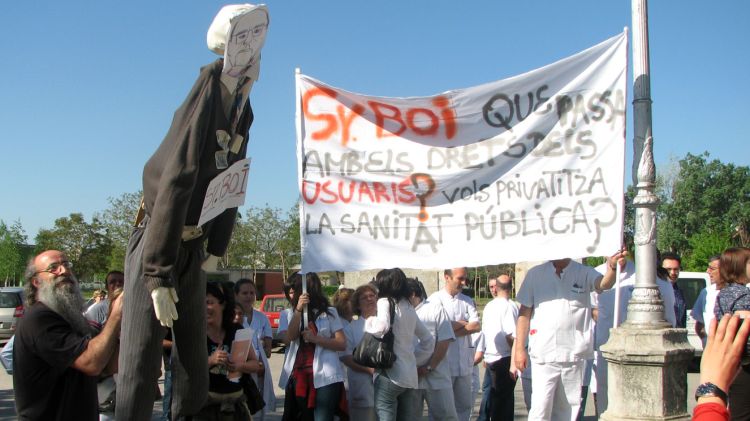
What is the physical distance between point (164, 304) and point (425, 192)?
372 cm

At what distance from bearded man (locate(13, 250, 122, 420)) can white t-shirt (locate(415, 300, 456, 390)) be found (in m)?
4.14

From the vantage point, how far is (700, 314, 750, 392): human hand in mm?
2023

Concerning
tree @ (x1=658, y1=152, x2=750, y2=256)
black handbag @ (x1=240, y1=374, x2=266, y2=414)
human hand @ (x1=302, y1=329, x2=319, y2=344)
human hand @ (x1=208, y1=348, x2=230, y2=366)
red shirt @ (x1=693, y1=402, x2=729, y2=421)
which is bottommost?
black handbag @ (x1=240, y1=374, x2=266, y2=414)

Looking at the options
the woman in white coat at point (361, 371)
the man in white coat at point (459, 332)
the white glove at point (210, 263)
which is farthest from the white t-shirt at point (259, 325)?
the white glove at point (210, 263)

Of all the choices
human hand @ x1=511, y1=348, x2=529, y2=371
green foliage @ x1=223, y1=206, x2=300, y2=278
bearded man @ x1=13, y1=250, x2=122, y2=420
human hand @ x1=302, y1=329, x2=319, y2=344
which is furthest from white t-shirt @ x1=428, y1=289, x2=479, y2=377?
green foliage @ x1=223, y1=206, x2=300, y2=278

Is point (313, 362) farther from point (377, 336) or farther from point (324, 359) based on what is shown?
point (377, 336)

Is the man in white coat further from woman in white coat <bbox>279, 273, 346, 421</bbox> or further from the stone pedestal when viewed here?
the stone pedestal

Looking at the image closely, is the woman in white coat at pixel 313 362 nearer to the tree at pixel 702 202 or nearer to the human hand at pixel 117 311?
the human hand at pixel 117 311

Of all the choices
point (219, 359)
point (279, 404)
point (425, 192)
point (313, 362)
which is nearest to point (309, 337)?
point (313, 362)

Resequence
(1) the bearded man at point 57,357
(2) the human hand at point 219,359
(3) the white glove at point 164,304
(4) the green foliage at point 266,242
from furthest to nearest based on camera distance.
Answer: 1. (4) the green foliage at point 266,242
2. (2) the human hand at point 219,359
3. (1) the bearded man at point 57,357
4. (3) the white glove at point 164,304

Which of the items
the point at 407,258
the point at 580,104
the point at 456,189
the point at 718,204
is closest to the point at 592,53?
the point at 580,104

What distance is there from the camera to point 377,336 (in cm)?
692

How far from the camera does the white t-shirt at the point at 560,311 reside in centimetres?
645

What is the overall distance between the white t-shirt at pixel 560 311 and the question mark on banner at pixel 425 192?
121 centimetres
